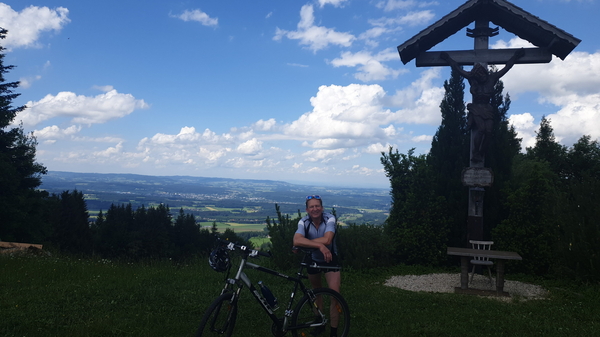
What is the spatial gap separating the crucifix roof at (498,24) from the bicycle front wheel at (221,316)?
7239mm

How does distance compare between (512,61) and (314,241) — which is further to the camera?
(512,61)

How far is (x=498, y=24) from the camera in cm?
950

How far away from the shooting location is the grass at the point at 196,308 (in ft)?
17.7

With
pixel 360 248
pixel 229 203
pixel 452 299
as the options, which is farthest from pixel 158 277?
pixel 229 203

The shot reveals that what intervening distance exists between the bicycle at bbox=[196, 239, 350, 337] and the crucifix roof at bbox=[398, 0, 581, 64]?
6609 mm

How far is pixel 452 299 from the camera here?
7.09 m

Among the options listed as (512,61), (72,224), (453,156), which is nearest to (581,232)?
(453,156)

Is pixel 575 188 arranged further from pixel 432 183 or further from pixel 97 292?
pixel 97 292

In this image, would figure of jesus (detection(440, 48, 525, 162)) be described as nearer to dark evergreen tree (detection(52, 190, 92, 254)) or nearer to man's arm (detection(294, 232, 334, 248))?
man's arm (detection(294, 232, 334, 248))

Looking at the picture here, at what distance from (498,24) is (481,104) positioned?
1.98 m

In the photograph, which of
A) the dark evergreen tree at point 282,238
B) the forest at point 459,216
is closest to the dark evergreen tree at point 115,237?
the dark evergreen tree at point 282,238

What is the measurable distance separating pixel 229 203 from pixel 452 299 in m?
101

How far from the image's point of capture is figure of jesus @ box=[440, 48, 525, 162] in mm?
9023

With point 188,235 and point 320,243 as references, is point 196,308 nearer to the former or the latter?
point 320,243
